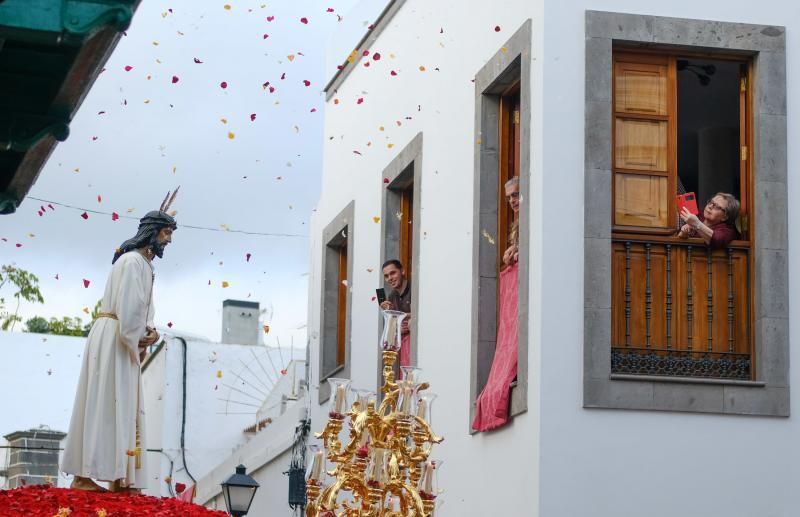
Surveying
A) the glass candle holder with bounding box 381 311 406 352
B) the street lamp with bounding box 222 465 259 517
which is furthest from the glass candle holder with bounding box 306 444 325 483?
the street lamp with bounding box 222 465 259 517

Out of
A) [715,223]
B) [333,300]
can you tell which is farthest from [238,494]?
[333,300]

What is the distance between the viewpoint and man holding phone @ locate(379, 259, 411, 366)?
16.8m

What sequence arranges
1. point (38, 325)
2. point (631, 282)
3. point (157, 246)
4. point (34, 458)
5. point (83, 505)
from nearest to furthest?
point (83, 505) < point (157, 246) < point (631, 282) < point (34, 458) < point (38, 325)

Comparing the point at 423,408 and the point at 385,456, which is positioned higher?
the point at 423,408

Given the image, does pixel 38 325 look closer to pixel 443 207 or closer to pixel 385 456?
pixel 443 207

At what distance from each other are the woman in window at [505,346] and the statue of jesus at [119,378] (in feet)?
8.97

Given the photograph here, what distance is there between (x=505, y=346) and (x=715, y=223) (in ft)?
6.38

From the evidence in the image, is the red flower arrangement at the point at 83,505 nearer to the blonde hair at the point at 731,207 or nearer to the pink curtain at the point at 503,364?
the pink curtain at the point at 503,364

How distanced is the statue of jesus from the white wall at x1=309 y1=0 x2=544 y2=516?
2868 millimetres

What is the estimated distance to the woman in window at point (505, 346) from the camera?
1329 cm

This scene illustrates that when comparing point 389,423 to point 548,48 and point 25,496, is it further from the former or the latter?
point 548,48

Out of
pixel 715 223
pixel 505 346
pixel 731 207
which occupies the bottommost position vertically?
pixel 505 346

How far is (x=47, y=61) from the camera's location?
7.25m

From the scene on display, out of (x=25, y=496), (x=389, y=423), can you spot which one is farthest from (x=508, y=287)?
(x=25, y=496)
